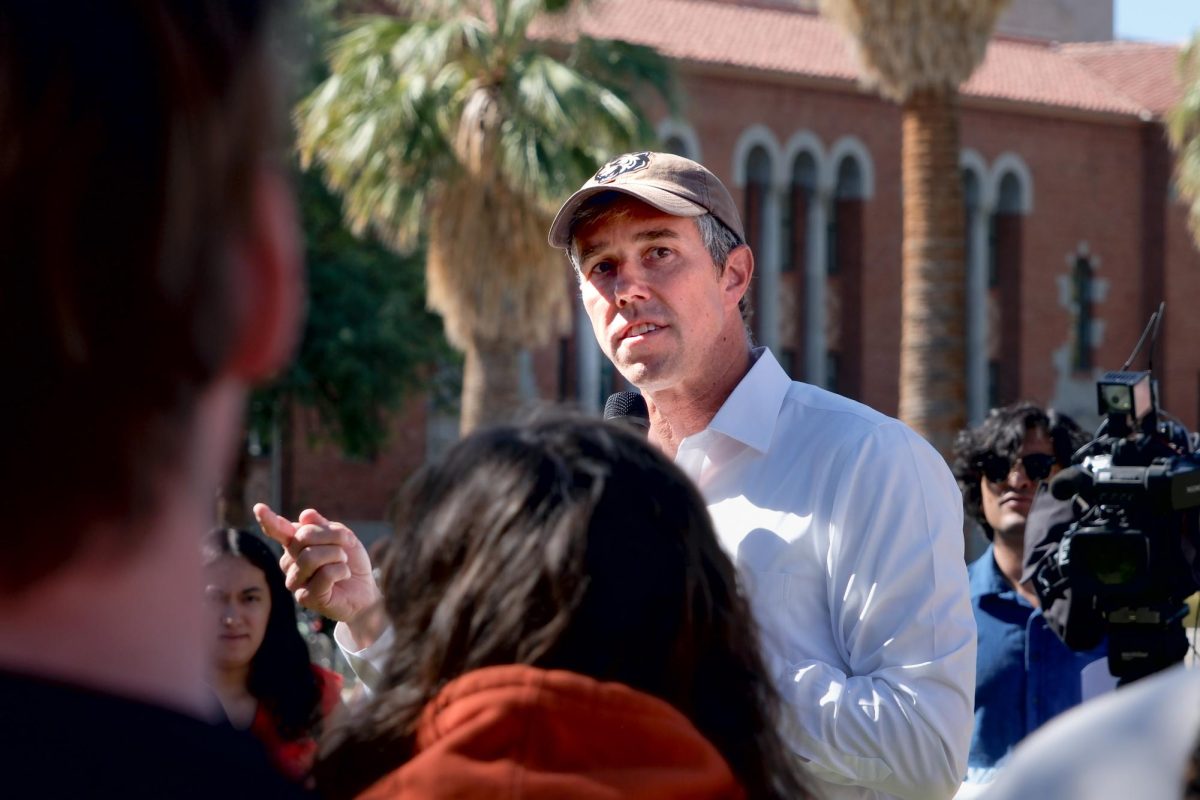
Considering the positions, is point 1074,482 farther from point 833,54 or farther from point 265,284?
point 833,54

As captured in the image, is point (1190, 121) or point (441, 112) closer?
point (441, 112)

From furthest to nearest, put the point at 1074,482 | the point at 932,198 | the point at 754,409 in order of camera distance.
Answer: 1. the point at 932,198
2. the point at 1074,482
3. the point at 754,409

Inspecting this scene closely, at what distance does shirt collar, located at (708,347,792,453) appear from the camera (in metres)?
3.20

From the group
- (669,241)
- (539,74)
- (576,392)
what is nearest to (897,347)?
(576,392)

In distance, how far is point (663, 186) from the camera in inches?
132

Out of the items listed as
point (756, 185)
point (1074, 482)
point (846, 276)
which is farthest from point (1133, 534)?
point (846, 276)

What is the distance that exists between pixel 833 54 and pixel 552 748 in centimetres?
3691

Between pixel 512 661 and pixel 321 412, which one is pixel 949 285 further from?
pixel 512 661

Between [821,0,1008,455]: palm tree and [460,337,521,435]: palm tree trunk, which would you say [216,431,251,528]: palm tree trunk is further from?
[821,0,1008,455]: palm tree

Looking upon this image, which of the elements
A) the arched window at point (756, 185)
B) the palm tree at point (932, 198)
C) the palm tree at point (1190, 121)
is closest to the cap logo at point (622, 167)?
the palm tree at point (932, 198)

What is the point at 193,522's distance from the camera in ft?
3.26

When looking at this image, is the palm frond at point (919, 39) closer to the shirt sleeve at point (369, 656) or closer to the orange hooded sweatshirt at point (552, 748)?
the shirt sleeve at point (369, 656)

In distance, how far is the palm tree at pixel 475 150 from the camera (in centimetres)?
1795

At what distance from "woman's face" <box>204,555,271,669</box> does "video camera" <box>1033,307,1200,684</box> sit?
2.77 meters
